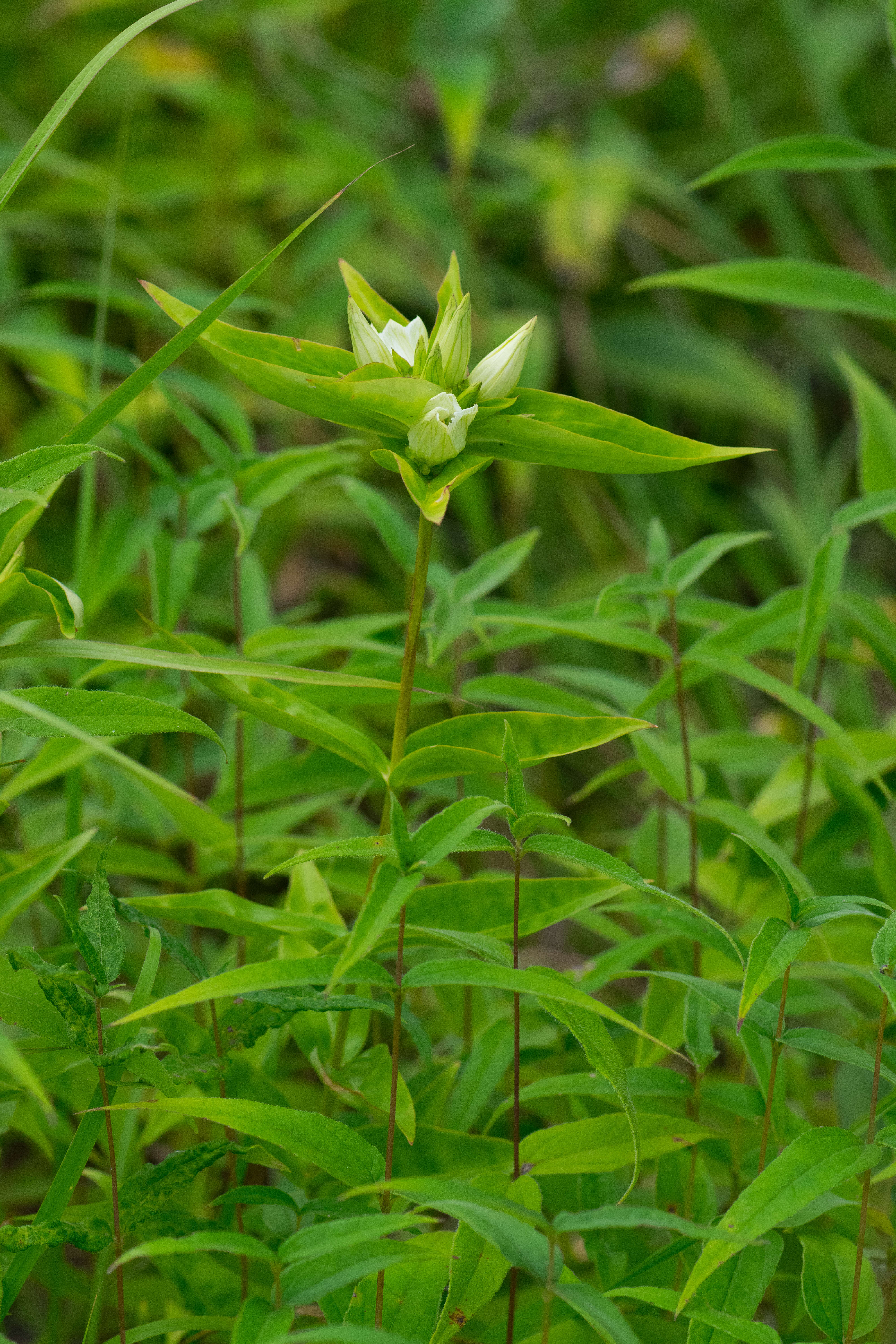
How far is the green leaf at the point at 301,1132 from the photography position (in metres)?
0.40

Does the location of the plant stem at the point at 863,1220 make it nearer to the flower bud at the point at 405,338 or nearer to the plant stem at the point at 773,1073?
the plant stem at the point at 773,1073

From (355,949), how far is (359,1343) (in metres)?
0.11

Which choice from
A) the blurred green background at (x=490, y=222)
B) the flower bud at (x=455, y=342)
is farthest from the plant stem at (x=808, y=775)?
the blurred green background at (x=490, y=222)

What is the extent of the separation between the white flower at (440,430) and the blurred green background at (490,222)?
700 mm

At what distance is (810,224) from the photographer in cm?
173

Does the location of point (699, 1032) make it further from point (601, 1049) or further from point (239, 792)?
point (239, 792)

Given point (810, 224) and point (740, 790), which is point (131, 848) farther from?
point (810, 224)

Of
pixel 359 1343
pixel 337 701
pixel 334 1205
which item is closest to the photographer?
pixel 359 1343

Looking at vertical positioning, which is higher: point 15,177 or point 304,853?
point 15,177

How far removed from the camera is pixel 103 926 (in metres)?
0.42

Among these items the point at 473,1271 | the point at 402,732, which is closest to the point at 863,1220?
the point at 473,1271

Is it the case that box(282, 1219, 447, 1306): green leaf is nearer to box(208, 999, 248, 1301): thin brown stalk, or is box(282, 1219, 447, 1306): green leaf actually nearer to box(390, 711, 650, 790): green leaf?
box(208, 999, 248, 1301): thin brown stalk

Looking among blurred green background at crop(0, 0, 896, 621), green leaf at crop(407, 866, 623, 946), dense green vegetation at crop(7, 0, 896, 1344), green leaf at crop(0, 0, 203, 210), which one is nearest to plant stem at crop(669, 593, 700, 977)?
dense green vegetation at crop(7, 0, 896, 1344)

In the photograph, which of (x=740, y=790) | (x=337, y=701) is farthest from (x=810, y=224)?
(x=337, y=701)
